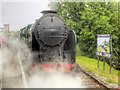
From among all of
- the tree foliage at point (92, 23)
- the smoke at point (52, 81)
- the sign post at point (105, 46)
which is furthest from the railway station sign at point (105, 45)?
the tree foliage at point (92, 23)

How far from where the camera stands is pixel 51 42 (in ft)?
27.8

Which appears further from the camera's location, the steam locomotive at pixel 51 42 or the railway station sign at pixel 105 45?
the railway station sign at pixel 105 45

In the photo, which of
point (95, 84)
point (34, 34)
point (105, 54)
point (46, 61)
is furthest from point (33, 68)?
point (105, 54)

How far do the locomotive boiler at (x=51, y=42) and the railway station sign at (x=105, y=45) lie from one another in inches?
86.1

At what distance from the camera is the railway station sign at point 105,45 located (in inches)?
405

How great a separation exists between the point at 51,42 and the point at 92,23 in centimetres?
1236

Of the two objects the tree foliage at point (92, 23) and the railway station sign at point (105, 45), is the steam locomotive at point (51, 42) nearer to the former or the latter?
the railway station sign at point (105, 45)

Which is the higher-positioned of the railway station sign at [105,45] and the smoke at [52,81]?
the railway station sign at [105,45]

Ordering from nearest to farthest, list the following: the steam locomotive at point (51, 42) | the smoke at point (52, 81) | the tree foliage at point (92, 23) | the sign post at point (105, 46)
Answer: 1. the smoke at point (52, 81)
2. the steam locomotive at point (51, 42)
3. the sign post at point (105, 46)
4. the tree foliage at point (92, 23)

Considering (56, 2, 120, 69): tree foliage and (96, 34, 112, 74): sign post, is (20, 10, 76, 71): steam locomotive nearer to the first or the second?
(96, 34, 112, 74): sign post

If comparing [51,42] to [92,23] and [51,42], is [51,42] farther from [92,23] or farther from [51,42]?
[92,23]

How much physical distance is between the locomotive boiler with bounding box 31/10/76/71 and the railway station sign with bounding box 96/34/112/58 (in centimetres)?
219

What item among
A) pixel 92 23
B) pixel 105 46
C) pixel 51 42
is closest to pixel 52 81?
pixel 51 42

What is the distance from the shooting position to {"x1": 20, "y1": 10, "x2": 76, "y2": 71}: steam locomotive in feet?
27.4
